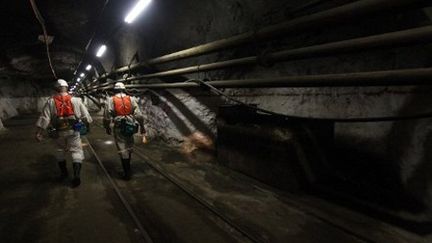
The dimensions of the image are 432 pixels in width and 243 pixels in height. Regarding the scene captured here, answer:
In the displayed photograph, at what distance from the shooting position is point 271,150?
15.1ft

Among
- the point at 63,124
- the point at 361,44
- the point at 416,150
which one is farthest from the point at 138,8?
the point at 416,150

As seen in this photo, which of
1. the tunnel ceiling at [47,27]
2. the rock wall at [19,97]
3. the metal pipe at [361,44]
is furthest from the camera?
the rock wall at [19,97]

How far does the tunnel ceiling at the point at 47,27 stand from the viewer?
28.4ft

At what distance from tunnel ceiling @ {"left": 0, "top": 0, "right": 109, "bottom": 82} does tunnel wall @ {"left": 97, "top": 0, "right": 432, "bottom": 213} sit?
3134mm

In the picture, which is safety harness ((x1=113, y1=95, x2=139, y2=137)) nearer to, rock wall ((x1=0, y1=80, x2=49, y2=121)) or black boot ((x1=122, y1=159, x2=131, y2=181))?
black boot ((x1=122, y1=159, x2=131, y2=181))

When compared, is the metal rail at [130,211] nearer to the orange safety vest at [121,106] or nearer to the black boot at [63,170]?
the black boot at [63,170]

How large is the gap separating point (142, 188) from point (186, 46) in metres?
4.14

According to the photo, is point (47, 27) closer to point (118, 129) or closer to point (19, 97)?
point (118, 129)

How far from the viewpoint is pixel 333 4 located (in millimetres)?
4066

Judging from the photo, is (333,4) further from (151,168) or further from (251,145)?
(151,168)

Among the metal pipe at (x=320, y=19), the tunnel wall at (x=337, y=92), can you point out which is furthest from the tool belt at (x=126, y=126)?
the metal pipe at (x=320, y=19)

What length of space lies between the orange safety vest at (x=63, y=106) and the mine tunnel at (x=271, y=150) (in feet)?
0.06

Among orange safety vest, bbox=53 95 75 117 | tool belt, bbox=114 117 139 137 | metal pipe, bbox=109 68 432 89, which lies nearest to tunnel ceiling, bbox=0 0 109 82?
orange safety vest, bbox=53 95 75 117

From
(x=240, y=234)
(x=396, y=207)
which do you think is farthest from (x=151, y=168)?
(x=396, y=207)
